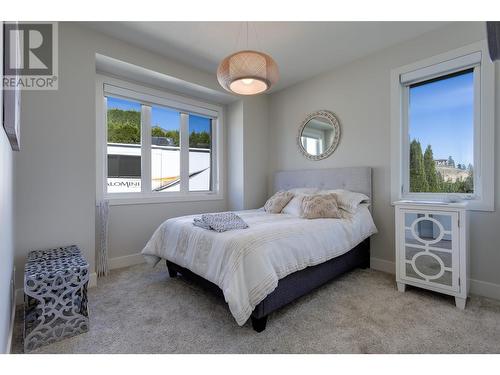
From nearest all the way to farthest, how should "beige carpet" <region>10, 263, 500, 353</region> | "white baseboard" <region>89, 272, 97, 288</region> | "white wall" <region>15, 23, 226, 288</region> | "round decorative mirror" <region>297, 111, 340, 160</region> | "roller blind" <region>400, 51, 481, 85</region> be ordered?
"beige carpet" <region>10, 263, 500, 353</region> → "white wall" <region>15, 23, 226, 288</region> → "roller blind" <region>400, 51, 481, 85</region> → "white baseboard" <region>89, 272, 97, 288</region> → "round decorative mirror" <region>297, 111, 340, 160</region>

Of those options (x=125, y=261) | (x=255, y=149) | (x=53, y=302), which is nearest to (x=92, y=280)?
(x=125, y=261)

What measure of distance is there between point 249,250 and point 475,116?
7.99 ft

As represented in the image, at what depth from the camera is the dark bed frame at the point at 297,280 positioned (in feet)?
5.23

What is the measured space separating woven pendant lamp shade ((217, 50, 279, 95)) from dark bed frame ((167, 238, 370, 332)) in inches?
61.6

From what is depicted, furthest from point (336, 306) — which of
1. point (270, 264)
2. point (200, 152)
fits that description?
point (200, 152)

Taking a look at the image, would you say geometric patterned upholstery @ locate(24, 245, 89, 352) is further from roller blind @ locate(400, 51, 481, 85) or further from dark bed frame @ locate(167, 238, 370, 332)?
roller blind @ locate(400, 51, 481, 85)

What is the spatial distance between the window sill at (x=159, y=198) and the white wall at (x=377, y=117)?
141 centimetres

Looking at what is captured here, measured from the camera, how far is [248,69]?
1846 mm

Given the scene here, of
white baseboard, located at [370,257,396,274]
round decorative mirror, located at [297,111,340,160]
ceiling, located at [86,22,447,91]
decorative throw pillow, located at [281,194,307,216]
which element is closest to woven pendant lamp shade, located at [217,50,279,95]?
ceiling, located at [86,22,447,91]

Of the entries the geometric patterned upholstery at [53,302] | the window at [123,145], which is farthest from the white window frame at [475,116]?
the window at [123,145]

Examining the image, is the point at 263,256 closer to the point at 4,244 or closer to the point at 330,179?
the point at 4,244

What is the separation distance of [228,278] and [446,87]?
287 centimetres

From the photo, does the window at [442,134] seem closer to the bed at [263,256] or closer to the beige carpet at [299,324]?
the bed at [263,256]

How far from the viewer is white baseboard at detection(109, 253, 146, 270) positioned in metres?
2.83
